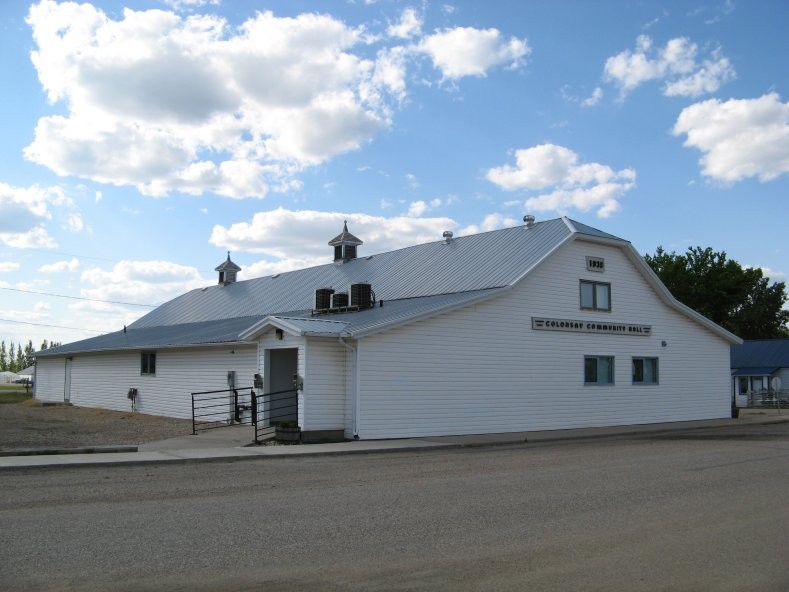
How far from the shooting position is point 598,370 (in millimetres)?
25875

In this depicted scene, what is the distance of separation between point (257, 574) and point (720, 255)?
64.0 meters

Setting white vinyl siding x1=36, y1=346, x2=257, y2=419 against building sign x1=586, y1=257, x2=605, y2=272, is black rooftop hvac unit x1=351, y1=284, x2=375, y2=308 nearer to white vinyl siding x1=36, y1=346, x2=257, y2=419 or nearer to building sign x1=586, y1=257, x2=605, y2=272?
white vinyl siding x1=36, y1=346, x2=257, y2=419

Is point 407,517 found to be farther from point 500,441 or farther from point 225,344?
point 225,344

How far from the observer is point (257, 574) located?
22.1ft

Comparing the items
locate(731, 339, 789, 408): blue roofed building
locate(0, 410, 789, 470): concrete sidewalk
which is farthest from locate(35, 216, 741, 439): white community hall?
locate(731, 339, 789, 408): blue roofed building

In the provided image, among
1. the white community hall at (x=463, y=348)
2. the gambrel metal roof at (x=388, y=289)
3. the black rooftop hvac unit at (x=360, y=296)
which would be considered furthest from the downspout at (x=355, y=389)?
the black rooftop hvac unit at (x=360, y=296)

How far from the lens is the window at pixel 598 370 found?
25.5m

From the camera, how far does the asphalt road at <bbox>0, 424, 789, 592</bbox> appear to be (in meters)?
6.71

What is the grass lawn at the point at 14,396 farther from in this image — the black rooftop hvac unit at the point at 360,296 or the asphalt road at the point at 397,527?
the asphalt road at the point at 397,527

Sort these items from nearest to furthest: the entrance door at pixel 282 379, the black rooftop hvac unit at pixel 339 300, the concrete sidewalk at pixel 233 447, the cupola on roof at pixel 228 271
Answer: the concrete sidewalk at pixel 233 447 < the entrance door at pixel 282 379 < the black rooftop hvac unit at pixel 339 300 < the cupola on roof at pixel 228 271

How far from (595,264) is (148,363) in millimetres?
17449

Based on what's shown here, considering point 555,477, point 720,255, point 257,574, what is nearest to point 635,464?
point 555,477

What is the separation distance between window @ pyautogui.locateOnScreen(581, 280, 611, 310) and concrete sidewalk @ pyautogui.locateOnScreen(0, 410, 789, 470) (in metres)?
4.21

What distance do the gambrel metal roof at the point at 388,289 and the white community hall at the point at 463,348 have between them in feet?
0.29
